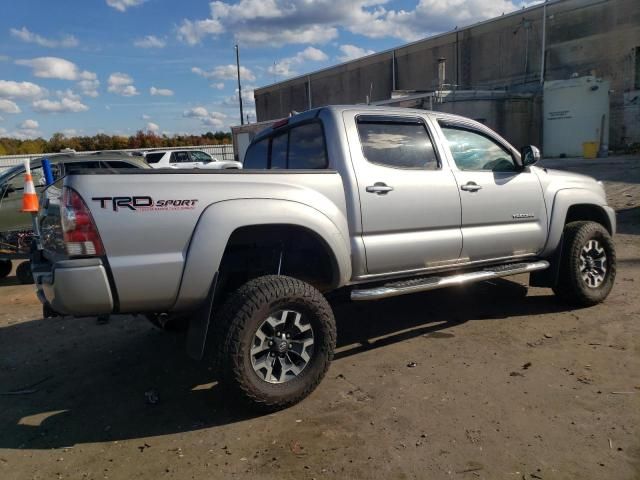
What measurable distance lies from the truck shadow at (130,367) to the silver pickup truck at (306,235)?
0.44 metres

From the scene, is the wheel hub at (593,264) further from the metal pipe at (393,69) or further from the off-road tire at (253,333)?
the metal pipe at (393,69)

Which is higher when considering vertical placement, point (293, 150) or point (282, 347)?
point (293, 150)

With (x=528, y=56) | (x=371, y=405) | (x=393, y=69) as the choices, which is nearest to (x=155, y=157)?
(x=371, y=405)

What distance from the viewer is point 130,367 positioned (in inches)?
170

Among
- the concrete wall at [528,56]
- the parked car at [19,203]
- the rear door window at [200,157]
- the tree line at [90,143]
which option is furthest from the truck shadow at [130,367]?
the tree line at [90,143]

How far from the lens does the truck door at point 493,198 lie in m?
4.49

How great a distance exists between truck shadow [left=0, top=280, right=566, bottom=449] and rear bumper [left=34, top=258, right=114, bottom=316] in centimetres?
86

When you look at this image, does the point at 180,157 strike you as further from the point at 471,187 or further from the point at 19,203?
the point at 471,187

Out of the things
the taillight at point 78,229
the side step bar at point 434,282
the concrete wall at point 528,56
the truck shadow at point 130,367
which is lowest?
the truck shadow at point 130,367

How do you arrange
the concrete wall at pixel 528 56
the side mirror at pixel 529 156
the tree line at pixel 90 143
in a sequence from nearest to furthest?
the side mirror at pixel 529 156
the concrete wall at pixel 528 56
the tree line at pixel 90 143

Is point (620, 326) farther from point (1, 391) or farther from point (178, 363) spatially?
point (1, 391)

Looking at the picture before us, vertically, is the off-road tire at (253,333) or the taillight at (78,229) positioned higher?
the taillight at (78,229)

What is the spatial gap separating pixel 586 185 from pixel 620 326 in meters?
1.52

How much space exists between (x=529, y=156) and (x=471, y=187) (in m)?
0.80
